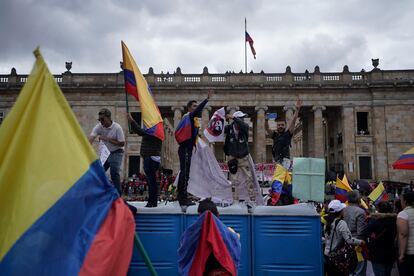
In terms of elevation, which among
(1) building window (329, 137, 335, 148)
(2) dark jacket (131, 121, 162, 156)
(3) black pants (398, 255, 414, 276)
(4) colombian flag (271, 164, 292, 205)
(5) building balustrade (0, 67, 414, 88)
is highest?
(5) building balustrade (0, 67, 414, 88)

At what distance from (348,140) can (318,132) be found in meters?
3.03

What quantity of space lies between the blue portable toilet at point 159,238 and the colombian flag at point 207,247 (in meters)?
1.67

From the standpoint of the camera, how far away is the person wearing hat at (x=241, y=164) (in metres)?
7.39

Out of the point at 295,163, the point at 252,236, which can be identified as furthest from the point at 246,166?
the point at 252,236

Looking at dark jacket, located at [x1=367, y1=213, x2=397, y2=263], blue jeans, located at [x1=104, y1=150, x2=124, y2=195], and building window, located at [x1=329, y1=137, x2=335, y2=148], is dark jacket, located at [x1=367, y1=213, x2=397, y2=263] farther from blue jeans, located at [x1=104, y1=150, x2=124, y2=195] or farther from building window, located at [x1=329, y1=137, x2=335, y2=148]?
building window, located at [x1=329, y1=137, x2=335, y2=148]

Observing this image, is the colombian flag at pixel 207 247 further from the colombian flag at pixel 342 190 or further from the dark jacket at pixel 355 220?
the colombian flag at pixel 342 190

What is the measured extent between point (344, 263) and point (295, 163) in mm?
1717

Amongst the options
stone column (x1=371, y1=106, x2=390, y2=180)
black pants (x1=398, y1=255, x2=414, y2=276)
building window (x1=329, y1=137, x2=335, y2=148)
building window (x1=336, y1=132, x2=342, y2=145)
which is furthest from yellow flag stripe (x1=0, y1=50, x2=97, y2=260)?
building window (x1=329, y1=137, x2=335, y2=148)

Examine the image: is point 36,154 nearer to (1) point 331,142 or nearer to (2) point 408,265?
(2) point 408,265

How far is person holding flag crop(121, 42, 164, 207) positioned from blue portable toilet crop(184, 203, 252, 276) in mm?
982

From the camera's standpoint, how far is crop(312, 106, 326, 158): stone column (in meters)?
38.4

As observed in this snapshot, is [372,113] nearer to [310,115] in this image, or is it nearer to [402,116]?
[402,116]

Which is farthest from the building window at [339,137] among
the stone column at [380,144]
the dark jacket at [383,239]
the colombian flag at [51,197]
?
the colombian flag at [51,197]

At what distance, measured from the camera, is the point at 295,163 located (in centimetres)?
625
